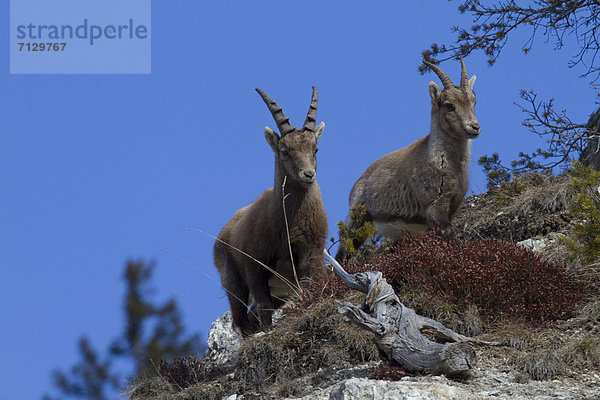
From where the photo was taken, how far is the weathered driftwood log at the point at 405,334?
20.2 feet

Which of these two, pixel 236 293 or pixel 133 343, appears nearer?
pixel 236 293

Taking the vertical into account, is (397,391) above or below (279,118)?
below

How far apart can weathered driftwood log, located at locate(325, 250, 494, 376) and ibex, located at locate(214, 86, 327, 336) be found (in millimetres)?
2219

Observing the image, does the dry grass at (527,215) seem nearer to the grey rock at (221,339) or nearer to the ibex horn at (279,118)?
the ibex horn at (279,118)

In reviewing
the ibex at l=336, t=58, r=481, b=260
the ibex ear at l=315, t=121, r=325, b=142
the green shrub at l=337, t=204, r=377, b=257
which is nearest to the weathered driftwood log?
the green shrub at l=337, t=204, r=377, b=257

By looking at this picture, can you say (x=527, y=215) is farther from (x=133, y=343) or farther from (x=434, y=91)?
(x=133, y=343)

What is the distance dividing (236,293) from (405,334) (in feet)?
13.2

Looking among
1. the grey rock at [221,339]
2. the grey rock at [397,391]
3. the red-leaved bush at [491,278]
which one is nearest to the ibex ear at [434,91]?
the red-leaved bush at [491,278]

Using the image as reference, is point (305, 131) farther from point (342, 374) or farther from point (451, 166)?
point (342, 374)

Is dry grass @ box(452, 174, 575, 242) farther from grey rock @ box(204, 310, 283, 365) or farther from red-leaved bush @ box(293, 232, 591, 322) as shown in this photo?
grey rock @ box(204, 310, 283, 365)

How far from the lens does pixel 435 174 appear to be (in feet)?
33.9

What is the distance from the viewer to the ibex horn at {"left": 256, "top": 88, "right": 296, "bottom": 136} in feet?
31.0

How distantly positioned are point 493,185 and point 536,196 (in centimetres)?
183

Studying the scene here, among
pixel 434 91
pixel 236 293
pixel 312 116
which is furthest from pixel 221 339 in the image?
pixel 434 91
